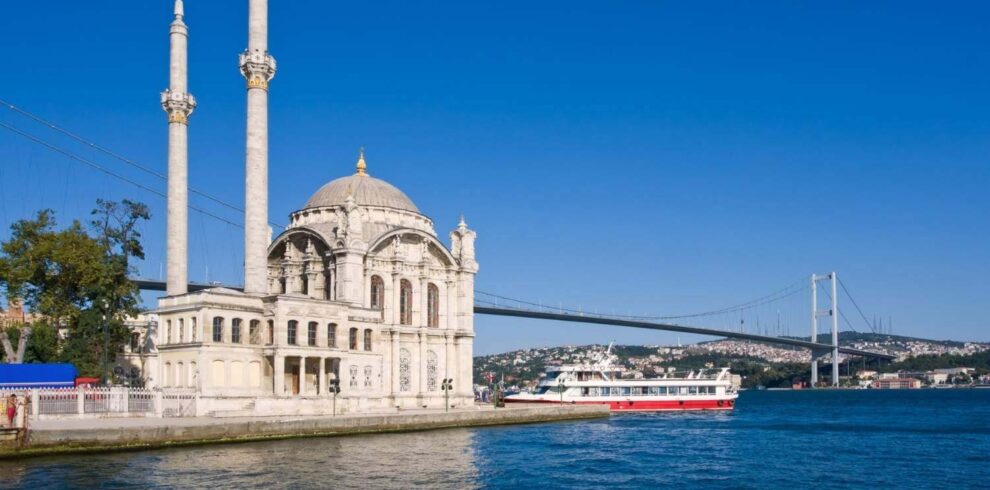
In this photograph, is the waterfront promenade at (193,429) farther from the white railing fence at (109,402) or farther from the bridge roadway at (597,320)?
the bridge roadway at (597,320)

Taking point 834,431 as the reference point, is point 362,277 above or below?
above

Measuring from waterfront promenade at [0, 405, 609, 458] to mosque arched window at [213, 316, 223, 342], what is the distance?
179 inches

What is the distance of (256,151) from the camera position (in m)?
46.9

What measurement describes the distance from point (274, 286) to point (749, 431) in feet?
88.6

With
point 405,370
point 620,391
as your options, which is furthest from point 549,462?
point 620,391

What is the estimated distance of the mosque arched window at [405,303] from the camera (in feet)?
190

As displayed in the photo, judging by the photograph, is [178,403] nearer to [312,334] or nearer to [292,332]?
[292,332]

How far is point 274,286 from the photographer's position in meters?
59.0

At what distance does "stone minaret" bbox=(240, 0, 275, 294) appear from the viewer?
46875 mm

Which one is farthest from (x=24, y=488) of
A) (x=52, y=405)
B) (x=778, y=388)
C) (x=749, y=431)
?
(x=778, y=388)

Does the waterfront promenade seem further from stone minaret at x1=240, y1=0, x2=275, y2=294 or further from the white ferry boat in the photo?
the white ferry boat

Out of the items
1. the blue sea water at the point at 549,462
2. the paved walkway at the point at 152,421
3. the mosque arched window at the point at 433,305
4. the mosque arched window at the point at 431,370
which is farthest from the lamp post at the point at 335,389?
the mosque arched window at the point at 433,305

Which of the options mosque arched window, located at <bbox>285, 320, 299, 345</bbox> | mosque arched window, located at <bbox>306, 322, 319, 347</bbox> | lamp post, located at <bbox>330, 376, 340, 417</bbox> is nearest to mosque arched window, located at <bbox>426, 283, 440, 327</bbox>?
mosque arched window, located at <bbox>306, 322, 319, 347</bbox>

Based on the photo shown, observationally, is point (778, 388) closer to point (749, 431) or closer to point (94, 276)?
point (749, 431)
